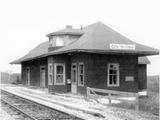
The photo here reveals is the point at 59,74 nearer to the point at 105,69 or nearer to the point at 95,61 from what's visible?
the point at 95,61

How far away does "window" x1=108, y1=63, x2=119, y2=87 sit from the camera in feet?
75.0

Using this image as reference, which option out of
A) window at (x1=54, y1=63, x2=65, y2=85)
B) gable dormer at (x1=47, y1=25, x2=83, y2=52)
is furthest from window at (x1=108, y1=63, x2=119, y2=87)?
gable dormer at (x1=47, y1=25, x2=83, y2=52)

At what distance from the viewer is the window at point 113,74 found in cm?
2286

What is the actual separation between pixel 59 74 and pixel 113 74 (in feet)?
15.7

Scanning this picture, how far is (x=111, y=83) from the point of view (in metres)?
23.0

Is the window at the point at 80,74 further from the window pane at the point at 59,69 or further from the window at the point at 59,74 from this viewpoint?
the window pane at the point at 59,69

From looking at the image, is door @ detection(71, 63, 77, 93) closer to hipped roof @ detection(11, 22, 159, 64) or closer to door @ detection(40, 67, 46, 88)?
hipped roof @ detection(11, 22, 159, 64)

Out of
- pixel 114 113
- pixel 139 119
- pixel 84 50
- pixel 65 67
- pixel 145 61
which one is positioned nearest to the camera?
pixel 139 119

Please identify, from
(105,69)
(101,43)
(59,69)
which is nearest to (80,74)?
(105,69)

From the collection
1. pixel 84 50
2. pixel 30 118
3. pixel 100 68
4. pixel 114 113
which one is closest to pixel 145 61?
pixel 100 68

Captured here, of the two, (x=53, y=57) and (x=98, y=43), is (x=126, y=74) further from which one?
(x=53, y=57)

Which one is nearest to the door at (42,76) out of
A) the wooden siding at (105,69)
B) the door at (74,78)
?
the door at (74,78)

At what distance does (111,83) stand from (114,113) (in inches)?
383

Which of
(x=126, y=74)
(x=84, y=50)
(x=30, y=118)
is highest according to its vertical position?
(x=84, y=50)
